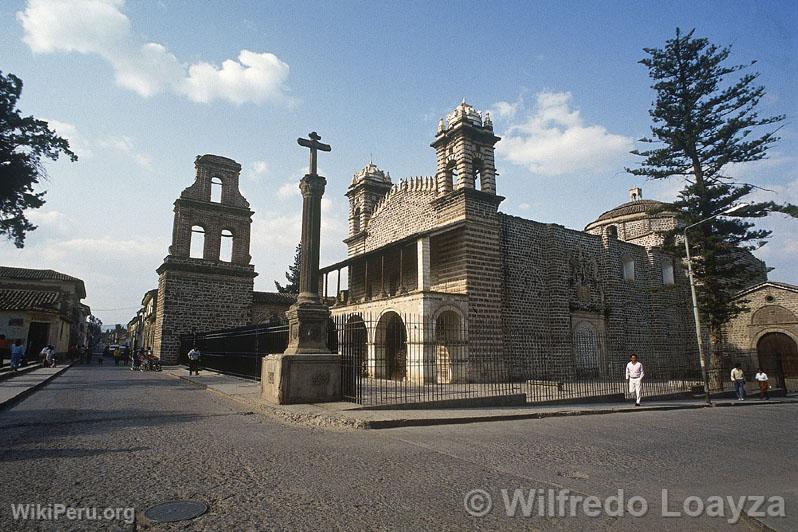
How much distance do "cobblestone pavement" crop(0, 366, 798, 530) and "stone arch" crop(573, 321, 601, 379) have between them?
40.1 feet

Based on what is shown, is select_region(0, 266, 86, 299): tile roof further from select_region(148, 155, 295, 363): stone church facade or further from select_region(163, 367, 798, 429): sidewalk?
select_region(163, 367, 798, 429): sidewalk

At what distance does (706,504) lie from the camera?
3648mm

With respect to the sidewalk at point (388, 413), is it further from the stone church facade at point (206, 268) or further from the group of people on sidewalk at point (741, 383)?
the stone church facade at point (206, 268)

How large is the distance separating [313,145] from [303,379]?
5392 millimetres

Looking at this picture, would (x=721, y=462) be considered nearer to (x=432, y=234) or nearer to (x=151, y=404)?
(x=151, y=404)

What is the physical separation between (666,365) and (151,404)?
25791 mm

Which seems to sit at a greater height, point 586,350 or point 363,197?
point 363,197

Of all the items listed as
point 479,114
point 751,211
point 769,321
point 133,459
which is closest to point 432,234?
point 479,114

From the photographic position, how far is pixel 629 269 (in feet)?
80.1

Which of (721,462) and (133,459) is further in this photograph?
(721,462)

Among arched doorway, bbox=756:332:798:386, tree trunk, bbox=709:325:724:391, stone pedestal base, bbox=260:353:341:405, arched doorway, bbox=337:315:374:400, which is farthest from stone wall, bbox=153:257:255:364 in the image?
arched doorway, bbox=756:332:798:386

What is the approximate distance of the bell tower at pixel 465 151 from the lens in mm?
18797

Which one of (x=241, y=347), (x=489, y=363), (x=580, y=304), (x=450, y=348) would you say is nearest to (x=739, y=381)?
(x=580, y=304)

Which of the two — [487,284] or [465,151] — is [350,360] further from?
[465,151]
